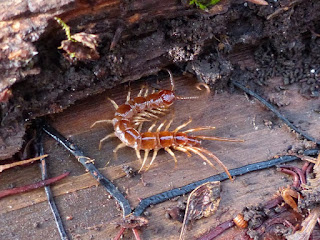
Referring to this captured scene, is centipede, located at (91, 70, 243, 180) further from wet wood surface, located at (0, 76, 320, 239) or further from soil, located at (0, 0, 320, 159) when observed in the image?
soil, located at (0, 0, 320, 159)

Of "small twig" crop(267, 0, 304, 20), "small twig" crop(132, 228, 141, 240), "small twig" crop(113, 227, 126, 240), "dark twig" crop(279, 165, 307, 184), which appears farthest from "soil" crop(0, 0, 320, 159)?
"small twig" crop(132, 228, 141, 240)

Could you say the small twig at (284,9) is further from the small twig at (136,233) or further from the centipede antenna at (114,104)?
the small twig at (136,233)

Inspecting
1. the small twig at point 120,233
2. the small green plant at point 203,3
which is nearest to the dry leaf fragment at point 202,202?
the small twig at point 120,233

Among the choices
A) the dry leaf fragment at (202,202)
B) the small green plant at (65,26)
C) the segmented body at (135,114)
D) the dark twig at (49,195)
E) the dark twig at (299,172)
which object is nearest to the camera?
the small green plant at (65,26)

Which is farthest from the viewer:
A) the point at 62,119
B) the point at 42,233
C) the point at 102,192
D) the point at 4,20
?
the point at 62,119

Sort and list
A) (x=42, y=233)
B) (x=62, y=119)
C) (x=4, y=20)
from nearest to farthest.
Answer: (x=4, y=20) < (x=42, y=233) < (x=62, y=119)

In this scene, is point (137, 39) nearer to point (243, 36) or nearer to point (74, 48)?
point (74, 48)

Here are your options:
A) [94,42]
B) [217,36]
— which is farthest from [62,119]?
[217,36]

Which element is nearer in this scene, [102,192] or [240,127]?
[102,192]
